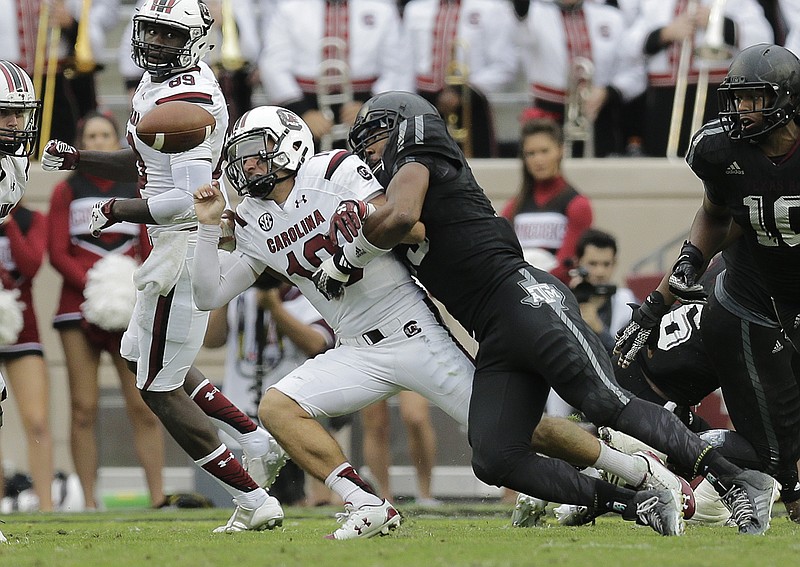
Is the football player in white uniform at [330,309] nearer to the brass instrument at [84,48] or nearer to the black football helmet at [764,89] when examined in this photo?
the black football helmet at [764,89]

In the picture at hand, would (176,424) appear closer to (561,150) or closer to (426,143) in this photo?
(426,143)

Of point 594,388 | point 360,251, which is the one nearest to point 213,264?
point 360,251

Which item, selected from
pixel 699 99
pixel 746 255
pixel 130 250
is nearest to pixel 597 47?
pixel 699 99

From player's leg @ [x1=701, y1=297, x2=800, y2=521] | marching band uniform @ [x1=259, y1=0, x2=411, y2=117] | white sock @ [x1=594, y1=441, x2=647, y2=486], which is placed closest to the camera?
white sock @ [x1=594, y1=441, x2=647, y2=486]

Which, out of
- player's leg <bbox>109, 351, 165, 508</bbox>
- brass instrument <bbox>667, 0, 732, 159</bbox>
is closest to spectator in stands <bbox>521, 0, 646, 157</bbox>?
brass instrument <bbox>667, 0, 732, 159</bbox>

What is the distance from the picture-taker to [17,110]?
6.07 metres

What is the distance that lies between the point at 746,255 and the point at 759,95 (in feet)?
2.97

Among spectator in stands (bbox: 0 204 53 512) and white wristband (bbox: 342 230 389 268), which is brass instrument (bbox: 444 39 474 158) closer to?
spectator in stands (bbox: 0 204 53 512)

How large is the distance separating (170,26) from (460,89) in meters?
4.17

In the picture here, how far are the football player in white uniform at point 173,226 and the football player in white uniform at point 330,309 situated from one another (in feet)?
1.40

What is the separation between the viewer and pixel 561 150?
862 cm

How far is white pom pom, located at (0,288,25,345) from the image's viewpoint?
8273 millimetres

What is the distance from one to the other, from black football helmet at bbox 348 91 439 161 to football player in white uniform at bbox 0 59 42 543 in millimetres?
1314

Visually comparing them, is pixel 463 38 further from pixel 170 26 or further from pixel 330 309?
pixel 330 309
